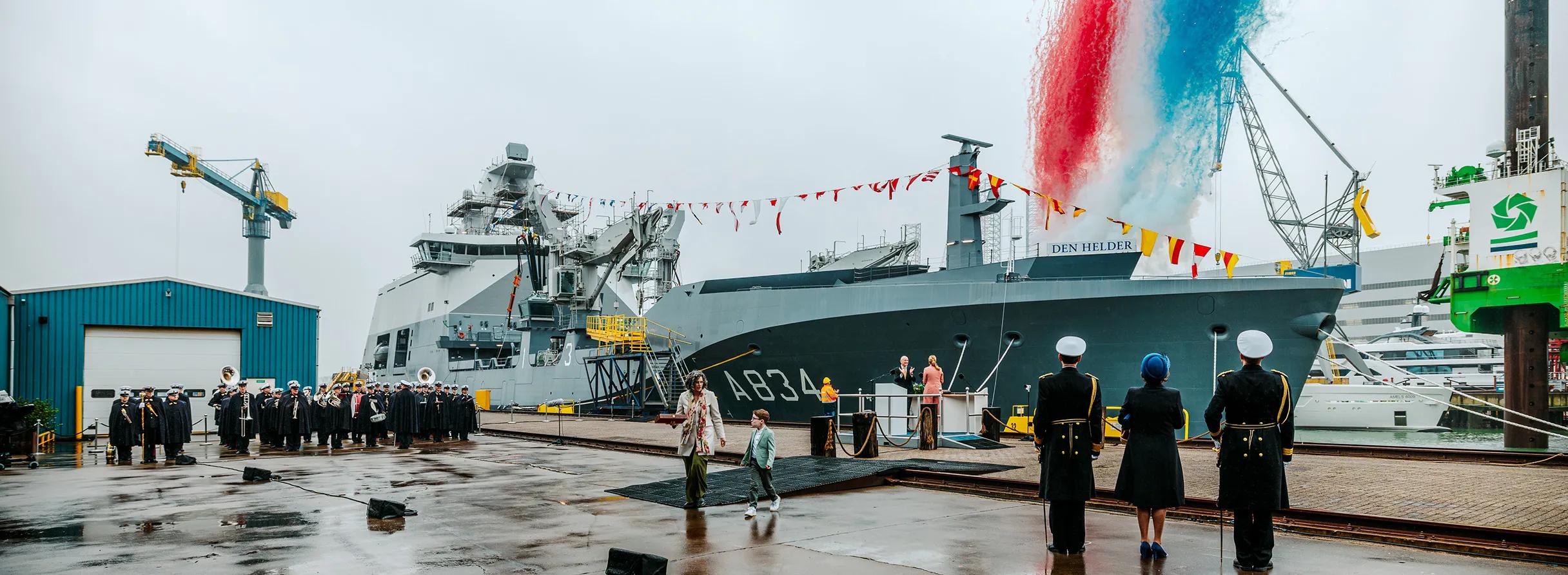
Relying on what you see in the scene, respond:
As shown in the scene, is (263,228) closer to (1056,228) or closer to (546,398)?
(546,398)

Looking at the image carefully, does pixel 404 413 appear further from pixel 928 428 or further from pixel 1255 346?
pixel 1255 346

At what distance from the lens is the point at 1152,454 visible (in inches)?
211

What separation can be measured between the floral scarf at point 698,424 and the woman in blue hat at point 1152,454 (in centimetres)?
349

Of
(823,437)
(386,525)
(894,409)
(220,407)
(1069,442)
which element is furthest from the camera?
(220,407)

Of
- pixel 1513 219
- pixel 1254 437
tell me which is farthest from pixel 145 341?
pixel 1513 219

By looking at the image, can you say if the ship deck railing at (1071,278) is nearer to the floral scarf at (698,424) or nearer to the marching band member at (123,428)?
the floral scarf at (698,424)

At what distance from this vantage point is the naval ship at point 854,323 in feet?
48.8

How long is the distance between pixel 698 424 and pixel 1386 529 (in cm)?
495

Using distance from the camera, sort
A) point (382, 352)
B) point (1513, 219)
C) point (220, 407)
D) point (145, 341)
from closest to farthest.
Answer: point (220, 407)
point (145, 341)
point (1513, 219)
point (382, 352)

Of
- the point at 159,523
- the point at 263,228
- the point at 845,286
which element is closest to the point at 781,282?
the point at 845,286

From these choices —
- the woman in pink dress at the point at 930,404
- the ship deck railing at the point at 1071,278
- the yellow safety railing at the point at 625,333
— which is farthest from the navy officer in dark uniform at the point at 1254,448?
the yellow safety railing at the point at 625,333

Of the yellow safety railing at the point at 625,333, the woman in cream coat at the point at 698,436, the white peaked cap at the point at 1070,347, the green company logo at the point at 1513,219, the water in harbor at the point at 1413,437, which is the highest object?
the green company logo at the point at 1513,219

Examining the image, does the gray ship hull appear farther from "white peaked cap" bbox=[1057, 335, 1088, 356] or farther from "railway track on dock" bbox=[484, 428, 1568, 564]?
"white peaked cap" bbox=[1057, 335, 1088, 356]

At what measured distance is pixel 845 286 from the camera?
58.7 feet
